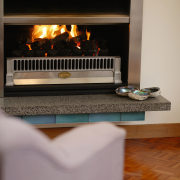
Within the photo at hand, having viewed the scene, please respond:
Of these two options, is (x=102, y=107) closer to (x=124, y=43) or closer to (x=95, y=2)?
(x=124, y=43)

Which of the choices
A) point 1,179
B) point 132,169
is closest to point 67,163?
point 1,179

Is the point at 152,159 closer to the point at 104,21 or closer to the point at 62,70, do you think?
the point at 62,70

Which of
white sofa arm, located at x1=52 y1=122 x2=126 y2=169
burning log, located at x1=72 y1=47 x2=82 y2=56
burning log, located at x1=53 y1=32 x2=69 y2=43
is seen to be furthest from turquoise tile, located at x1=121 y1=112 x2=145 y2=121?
white sofa arm, located at x1=52 y1=122 x2=126 y2=169

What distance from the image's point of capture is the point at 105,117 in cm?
333

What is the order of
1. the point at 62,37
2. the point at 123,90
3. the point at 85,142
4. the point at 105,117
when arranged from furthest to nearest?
the point at 62,37 → the point at 123,90 → the point at 105,117 → the point at 85,142

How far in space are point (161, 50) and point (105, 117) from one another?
0.78 meters

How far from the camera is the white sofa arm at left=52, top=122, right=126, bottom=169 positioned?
144 centimetres

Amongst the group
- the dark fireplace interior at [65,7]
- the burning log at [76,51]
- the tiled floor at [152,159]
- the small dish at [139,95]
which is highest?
the dark fireplace interior at [65,7]

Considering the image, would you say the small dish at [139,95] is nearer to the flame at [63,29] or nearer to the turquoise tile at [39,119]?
the turquoise tile at [39,119]

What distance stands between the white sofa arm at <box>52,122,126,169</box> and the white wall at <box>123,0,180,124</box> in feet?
6.65

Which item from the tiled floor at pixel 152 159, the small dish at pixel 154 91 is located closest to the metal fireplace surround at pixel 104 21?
the small dish at pixel 154 91

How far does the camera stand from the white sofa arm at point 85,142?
1.44 metres

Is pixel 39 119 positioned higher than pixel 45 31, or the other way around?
pixel 45 31

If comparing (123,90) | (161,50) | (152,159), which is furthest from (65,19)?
(152,159)
